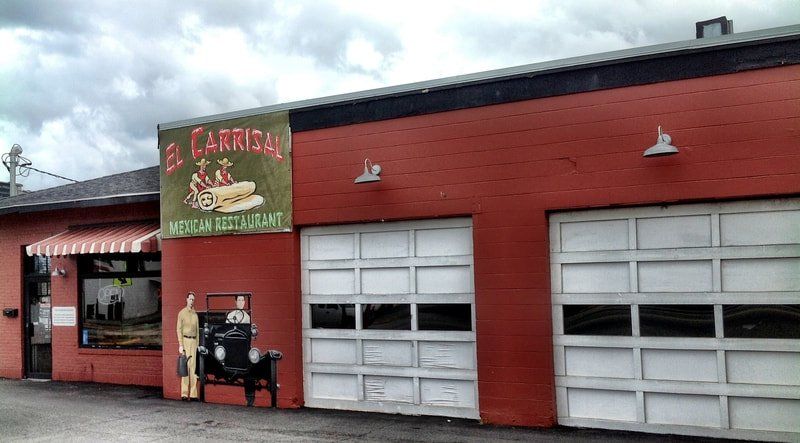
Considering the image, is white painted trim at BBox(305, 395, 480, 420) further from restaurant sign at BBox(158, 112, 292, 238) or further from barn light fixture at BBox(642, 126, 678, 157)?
barn light fixture at BBox(642, 126, 678, 157)

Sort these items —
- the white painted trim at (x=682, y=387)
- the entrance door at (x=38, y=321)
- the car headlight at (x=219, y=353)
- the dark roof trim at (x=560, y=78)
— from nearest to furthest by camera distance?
the white painted trim at (x=682, y=387) → the dark roof trim at (x=560, y=78) → the car headlight at (x=219, y=353) → the entrance door at (x=38, y=321)

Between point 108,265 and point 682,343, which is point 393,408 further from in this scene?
point 108,265

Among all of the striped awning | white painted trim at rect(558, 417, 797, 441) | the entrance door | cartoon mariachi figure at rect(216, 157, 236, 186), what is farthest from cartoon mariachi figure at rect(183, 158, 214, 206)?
white painted trim at rect(558, 417, 797, 441)

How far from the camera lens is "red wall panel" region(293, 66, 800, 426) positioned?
283 inches

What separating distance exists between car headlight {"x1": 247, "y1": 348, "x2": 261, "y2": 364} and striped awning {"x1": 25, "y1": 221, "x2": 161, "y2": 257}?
8.94ft

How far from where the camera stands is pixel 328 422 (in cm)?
865

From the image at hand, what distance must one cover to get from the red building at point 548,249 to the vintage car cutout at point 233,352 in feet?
0.66

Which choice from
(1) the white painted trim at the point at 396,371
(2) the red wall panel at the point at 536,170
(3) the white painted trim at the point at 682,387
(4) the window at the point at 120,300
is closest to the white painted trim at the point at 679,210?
(2) the red wall panel at the point at 536,170

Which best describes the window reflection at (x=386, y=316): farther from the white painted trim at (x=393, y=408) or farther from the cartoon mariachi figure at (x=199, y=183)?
the cartoon mariachi figure at (x=199, y=183)

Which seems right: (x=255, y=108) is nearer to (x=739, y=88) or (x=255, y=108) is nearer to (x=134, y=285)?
(x=134, y=285)

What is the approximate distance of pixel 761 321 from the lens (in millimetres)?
7195

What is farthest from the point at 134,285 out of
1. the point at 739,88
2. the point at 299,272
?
the point at 739,88

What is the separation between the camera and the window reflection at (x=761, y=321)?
23.2 ft

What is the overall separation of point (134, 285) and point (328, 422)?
5.84 meters
